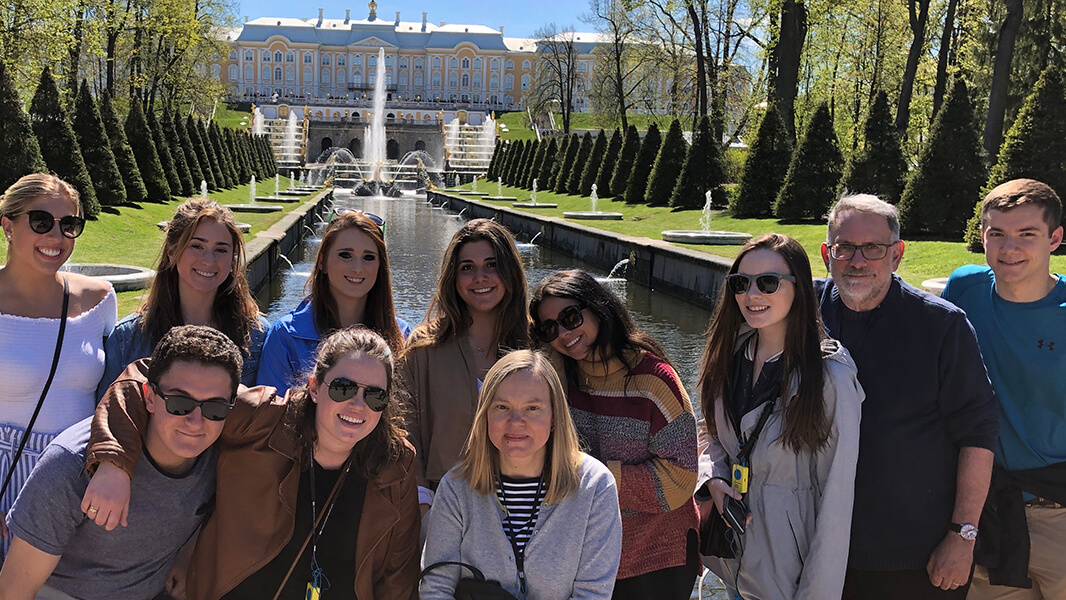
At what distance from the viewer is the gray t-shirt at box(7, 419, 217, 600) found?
1920 mm

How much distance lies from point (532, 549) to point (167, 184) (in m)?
17.9

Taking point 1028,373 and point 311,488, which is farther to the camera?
point 1028,373

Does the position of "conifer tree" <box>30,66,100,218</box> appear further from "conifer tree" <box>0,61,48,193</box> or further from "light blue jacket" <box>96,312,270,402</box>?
"light blue jacket" <box>96,312,270,402</box>

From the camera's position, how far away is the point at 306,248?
16250 millimetres

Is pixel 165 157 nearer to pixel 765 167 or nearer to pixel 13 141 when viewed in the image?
pixel 13 141

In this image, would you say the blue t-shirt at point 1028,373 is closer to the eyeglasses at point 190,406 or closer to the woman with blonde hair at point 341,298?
the woman with blonde hair at point 341,298

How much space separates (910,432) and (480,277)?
1193 millimetres

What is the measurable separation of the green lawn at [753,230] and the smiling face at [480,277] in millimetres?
7157

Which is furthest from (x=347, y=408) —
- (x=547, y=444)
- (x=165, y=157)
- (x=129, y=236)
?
(x=165, y=157)

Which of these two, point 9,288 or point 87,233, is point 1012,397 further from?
point 87,233

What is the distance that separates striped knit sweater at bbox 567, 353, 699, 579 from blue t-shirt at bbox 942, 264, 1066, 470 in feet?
2.87

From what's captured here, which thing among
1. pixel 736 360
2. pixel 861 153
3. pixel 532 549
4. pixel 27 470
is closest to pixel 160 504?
pixel 27 470

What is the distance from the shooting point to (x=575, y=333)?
2.25m

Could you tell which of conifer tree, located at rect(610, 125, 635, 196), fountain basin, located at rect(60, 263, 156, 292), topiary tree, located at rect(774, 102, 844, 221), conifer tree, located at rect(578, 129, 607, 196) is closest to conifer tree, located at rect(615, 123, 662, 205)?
conifer tree, located at rect(610, 125, 635, 196)
